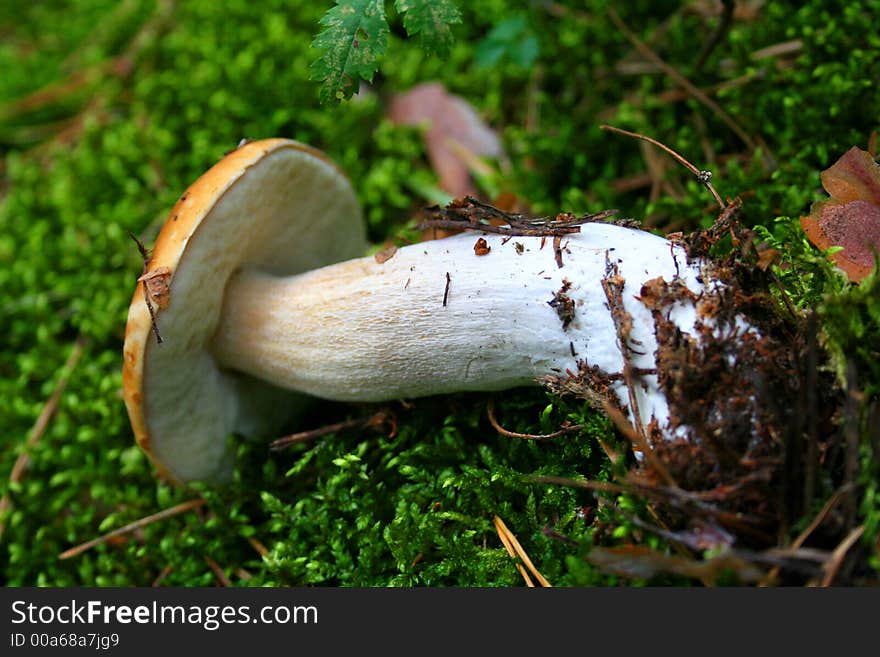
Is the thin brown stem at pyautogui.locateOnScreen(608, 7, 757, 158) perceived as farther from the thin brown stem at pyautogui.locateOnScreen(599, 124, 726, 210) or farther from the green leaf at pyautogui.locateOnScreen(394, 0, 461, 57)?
the green leaf at pyautogui.locateOnScreen(394, 0, 461, 57)

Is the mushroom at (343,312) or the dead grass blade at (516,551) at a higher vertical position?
the mushroom at (343,312)

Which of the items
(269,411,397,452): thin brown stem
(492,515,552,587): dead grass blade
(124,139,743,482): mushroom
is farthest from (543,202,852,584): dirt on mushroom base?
(269,411,397,452): thin brown stem

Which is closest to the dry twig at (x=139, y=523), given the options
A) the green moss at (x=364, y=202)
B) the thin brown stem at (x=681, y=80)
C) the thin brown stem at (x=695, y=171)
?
the green moss at (x=364, y=202)

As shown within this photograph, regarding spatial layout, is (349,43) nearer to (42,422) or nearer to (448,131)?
(448,131)

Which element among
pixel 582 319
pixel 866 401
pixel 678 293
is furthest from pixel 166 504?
pixel 866 401

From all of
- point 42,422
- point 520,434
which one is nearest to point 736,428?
point 520,434

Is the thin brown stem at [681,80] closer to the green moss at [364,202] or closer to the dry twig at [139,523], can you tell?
the green moss at [364,202]

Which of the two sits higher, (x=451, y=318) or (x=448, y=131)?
(x=448, y=131)
